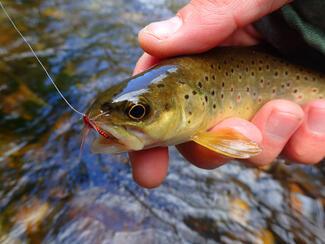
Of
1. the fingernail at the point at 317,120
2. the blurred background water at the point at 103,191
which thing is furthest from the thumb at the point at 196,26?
the blurred background water at the point at 103,191

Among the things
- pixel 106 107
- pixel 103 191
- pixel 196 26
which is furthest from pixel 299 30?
pixel 103 191

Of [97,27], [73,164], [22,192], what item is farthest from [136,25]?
[22,192]

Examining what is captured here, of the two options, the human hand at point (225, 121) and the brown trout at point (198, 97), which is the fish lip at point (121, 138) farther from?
the human hand at point (225, 121)

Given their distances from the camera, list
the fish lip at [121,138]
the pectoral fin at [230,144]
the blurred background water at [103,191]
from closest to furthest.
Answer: the fish lip at [121,138] → the pectoral fin at [230,144] → the blurred background water at [103,191]

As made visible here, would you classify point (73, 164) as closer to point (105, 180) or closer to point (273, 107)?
point (105, 180)

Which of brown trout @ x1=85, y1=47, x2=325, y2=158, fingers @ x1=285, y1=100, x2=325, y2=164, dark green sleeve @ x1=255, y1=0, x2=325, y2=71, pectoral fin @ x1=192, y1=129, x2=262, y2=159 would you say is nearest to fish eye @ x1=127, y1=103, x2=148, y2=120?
brown trout @ x1=85, y1=47, x2=325, y2=158

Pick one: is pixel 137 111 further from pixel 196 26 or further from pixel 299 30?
pixel 299 30
